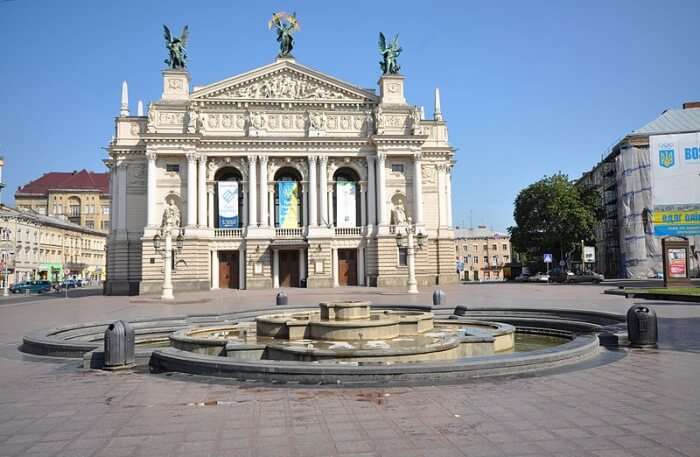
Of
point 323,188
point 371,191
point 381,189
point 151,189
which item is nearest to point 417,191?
point 381,189

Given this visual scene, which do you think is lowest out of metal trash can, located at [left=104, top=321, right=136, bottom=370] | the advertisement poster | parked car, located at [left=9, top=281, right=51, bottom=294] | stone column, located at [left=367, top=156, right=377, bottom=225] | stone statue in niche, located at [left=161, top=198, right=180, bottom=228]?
parked car, located at [left=9, top=281, right=51, bottom=294]

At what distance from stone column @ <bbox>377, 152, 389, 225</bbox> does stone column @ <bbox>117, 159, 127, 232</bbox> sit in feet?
85.0

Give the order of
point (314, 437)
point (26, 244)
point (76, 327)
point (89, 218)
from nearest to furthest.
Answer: point (314, 437) → point (76, 327) → point (26, 244) → point (89, 218)

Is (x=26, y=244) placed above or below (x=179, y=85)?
below

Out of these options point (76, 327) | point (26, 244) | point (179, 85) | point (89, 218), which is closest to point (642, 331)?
point (76, 327)

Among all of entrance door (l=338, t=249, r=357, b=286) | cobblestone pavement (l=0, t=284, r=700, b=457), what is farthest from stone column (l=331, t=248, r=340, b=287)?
cobblestone pavement (l=0, t=284, r=700, b=457)

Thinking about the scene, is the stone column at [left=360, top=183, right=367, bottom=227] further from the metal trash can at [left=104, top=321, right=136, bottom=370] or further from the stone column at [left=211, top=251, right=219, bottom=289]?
the metal trash can at [left=104, top=321, right=136, bottom=370]

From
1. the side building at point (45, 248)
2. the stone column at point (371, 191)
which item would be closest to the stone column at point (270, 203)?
the stone column at point (371, 191)

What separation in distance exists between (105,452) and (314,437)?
8.28ft

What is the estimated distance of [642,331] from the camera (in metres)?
13.6

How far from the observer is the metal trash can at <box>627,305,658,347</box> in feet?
44.5

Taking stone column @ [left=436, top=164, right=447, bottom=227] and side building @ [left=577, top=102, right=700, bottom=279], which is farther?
stone column @ [left=436, top=164, right=447, bottom=227]

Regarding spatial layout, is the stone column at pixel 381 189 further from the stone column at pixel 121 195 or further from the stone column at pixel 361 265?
the stone column at pixel 121 195

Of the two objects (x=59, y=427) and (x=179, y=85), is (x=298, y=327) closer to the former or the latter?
(x=59, y=427)
